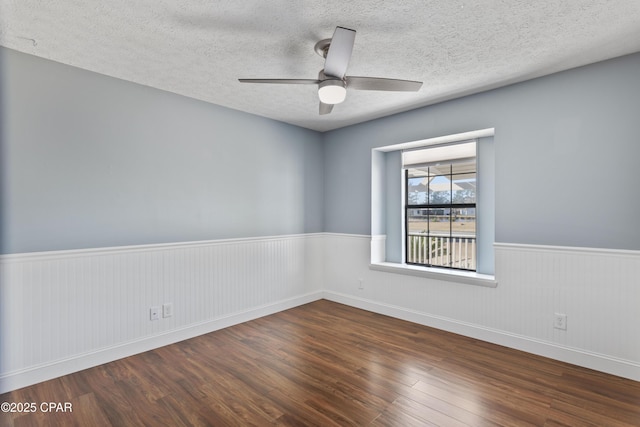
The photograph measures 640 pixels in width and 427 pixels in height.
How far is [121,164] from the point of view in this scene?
2916 millimetres

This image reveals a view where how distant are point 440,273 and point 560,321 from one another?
1.14 m

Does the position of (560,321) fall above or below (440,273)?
below

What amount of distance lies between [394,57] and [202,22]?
144cm

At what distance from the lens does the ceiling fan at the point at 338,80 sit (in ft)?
6.08

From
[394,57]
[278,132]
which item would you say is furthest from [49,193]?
[394,57]

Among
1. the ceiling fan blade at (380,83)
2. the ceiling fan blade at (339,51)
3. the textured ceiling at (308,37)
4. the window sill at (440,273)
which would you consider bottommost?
the window sill at (440,273)

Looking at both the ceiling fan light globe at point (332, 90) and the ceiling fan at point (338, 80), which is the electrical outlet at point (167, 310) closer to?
the ceiling fan at point (338, 80)

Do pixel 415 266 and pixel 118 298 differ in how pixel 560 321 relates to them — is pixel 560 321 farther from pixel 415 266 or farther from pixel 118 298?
pixel 118 298

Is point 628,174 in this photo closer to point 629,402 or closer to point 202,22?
point 629,402

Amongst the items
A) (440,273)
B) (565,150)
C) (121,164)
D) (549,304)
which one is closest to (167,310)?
(121,164)

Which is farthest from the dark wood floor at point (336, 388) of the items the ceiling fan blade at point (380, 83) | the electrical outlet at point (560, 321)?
the ceiling fan blade at point (380, 83)

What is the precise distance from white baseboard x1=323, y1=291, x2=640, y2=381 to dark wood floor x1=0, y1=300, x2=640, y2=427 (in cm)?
9

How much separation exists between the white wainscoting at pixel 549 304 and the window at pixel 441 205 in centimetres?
48

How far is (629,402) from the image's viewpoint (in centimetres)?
219
